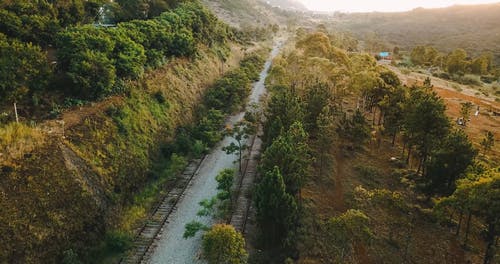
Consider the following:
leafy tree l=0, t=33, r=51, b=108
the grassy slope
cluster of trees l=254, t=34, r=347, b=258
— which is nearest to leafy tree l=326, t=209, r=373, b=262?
cluster of trees l=254, t=34, r=347, b=258

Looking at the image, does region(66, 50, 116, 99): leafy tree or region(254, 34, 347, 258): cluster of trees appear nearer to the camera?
region(254, 34, 347, 258): cluster of trees

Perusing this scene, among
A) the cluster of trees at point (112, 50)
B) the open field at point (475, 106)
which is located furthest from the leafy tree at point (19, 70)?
the open field at point (475, 106)

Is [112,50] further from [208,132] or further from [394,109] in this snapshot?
[394,109]

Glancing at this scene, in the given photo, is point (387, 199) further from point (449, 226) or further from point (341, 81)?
point (341, 81)

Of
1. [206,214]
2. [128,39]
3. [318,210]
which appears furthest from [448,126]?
[128,39]

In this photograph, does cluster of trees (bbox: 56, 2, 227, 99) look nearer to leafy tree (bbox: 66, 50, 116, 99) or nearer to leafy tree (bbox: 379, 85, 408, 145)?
leafy tree (bbox: 66, 50, 116, 99)

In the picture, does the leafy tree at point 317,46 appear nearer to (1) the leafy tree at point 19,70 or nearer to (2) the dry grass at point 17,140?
(1) the leafy tree at point 19,70

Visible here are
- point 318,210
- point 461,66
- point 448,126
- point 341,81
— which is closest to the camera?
point 318,210

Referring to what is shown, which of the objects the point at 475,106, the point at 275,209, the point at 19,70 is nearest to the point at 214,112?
the point at 19,70
